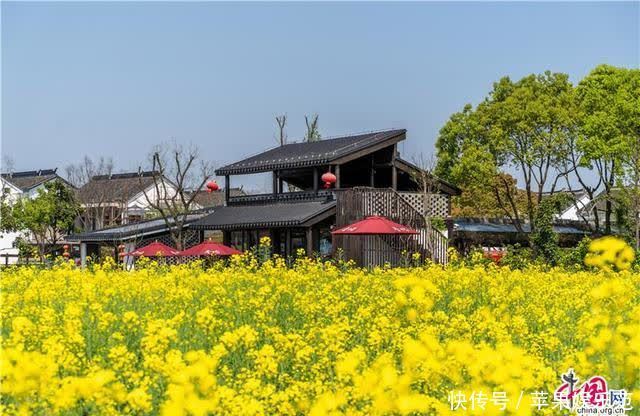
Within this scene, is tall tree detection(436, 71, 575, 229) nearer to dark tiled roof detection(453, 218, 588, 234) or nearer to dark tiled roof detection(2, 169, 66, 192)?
dark tiled roof detection(453, 218, 588, 234)

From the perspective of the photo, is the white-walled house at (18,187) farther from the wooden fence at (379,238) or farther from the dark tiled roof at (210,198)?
the wooden fence at (379,238)

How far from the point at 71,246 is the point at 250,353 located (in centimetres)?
4007

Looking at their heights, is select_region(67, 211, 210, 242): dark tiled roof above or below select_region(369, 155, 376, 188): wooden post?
below

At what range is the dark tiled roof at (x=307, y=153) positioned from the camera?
2512 cm

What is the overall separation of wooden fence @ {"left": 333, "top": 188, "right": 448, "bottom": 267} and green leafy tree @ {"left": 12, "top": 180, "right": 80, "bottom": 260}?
21881mm

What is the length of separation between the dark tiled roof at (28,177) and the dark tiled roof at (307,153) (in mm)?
25906

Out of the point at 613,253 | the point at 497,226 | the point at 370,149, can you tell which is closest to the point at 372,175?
the point at 370,149

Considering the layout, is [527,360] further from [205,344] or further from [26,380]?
[205,344]

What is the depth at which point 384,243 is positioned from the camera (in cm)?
2327

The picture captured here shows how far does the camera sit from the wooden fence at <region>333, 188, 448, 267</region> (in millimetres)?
23062

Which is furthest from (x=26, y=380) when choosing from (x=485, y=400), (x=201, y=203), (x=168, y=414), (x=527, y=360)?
(x=201, y=203)

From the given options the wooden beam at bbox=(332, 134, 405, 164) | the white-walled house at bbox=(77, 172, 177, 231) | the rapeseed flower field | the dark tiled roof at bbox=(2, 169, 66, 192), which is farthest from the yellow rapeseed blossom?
the dark tiled roof at bbox=(2, 169, 66, 192)

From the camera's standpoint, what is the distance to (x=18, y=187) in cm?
5194

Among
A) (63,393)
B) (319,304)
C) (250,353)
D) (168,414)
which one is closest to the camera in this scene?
(168,414)
